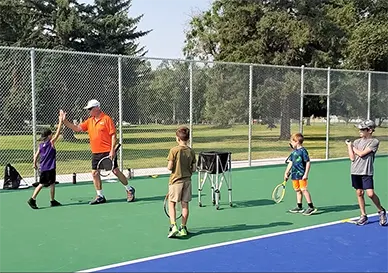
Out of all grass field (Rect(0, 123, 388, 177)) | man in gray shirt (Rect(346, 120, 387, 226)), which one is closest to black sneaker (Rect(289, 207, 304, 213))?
man in gray shirt (Rect(346, 120, 387, 226))

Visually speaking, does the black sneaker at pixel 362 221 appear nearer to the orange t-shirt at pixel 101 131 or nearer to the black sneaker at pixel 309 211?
the black sneaker at pixel 309 211

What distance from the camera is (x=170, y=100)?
15641 mm

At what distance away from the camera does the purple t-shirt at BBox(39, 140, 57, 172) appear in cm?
870

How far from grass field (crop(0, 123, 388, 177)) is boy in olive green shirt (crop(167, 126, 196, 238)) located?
7877mm

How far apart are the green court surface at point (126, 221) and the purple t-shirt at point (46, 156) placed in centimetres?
74

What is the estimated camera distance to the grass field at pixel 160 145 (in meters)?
16.0

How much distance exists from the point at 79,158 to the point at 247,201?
918cm

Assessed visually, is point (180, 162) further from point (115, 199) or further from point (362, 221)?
point (115, 199)

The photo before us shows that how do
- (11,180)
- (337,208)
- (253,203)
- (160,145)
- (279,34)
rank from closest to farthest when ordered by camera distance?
(337,208), (253,203), (11,180), (160,145), (279,34)

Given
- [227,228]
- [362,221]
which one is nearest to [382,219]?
[362,221]

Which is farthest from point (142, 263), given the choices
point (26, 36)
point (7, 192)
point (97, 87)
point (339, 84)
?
point (26, 36)

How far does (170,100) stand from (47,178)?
292 inches

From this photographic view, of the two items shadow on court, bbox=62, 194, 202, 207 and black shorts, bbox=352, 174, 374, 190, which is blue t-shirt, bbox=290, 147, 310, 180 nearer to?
black shorts, bbox=352, 174, 374, 190

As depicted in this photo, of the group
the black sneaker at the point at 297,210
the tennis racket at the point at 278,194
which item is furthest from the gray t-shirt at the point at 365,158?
the tennis racket at the point at 278,194
